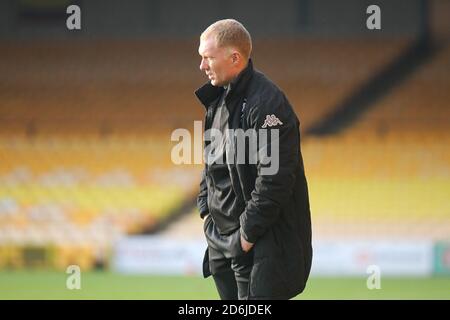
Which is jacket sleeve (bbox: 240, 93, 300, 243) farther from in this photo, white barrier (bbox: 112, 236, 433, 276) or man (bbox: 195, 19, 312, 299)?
white barrier (bbox: 112, 236, 433, 276)

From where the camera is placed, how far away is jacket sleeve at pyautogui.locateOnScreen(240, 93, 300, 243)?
3.42m

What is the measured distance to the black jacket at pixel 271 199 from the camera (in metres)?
3.44

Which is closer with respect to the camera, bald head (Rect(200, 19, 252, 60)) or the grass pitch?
bald head (Rect(200, 19, 252, 60))

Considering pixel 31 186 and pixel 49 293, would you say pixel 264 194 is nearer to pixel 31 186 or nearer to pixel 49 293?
pixel 49 293

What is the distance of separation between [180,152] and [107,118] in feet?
3.91

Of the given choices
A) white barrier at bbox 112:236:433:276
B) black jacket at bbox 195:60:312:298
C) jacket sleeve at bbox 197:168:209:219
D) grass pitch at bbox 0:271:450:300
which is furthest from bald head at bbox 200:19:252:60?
white barrier at bbox 112:236:433:276

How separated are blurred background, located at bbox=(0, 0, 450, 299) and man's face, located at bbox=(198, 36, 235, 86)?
756 cm

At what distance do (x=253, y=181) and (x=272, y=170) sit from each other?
15cm

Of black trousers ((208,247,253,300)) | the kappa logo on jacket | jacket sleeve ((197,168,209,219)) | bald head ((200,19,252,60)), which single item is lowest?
black trousers ((208,247,253,300))

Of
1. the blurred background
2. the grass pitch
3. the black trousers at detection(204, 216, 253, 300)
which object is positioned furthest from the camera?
the blurred background

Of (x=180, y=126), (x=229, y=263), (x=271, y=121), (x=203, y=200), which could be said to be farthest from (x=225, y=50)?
(x=180, y=126)

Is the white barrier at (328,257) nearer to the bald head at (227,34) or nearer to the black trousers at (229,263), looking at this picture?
the black trousers at (229,263)

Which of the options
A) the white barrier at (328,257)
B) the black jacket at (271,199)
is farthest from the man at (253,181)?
the white barrier at (328,257)

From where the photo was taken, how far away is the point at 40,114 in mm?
13078
